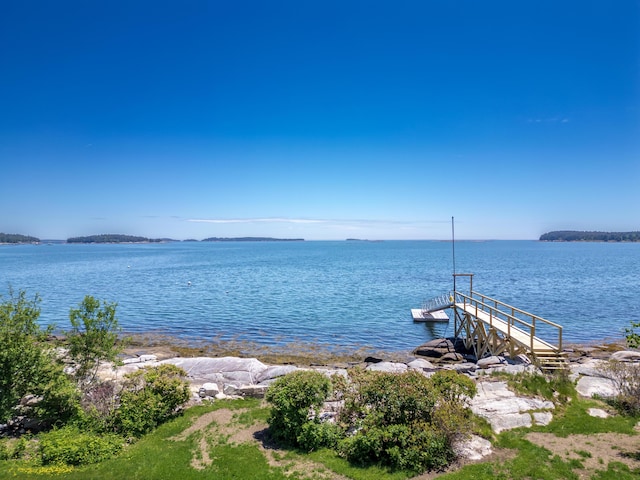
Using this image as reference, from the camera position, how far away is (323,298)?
160 feet

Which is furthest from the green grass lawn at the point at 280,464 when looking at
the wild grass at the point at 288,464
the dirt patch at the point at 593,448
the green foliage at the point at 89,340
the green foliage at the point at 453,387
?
the green foliage at the point at 89,340

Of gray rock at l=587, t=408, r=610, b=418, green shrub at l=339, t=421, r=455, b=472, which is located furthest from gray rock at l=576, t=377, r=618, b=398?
green shrub at l=339, t=421, r=455, b=472

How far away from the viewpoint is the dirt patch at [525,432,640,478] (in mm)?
9938


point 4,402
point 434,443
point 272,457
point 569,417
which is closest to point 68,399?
point 4,402

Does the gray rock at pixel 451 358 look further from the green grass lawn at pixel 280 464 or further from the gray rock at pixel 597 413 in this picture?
the green grass lawn at pixel 280 464

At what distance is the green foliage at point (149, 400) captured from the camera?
13.0 meters

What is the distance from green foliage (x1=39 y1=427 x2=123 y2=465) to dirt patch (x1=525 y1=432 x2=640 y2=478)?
13.0 meters

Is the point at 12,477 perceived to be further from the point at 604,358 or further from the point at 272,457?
the point at 604,358

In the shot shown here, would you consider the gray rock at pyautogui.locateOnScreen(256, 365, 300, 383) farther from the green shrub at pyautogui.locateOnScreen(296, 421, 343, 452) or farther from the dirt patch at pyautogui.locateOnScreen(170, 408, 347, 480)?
the green shrub at pyautogui.locateOnScreen(296, 421, 343, 452)

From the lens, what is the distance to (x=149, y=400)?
44.1ft

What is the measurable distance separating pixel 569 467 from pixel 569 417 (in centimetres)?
347

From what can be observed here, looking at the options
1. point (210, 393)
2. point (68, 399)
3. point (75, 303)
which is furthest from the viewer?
point (75, 303)

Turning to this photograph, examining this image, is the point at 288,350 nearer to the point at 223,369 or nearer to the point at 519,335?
the point at 223,369

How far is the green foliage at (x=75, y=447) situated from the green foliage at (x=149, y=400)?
0.73 meters
